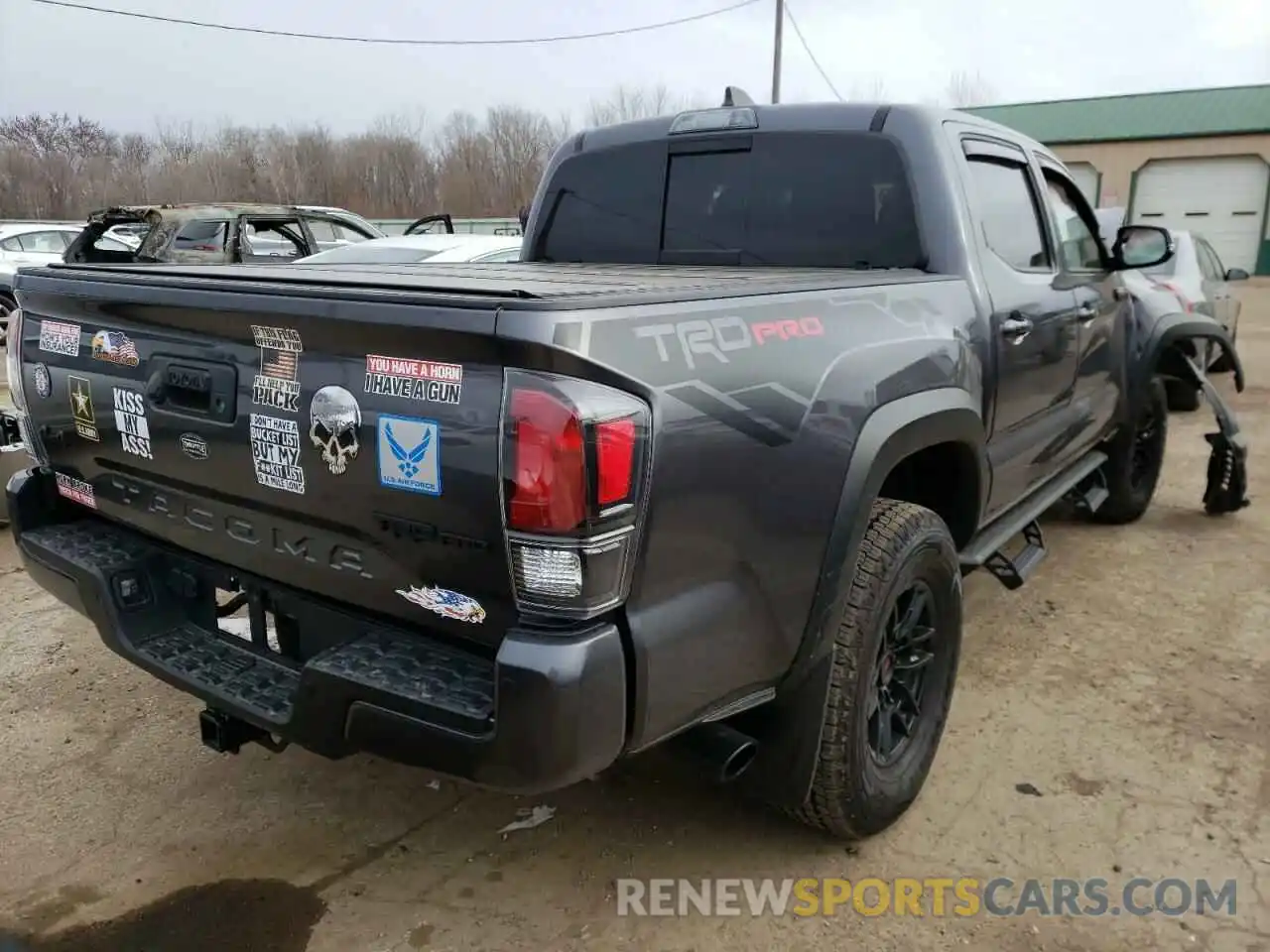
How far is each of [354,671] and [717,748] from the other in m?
0.84

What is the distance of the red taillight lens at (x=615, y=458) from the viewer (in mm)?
1748

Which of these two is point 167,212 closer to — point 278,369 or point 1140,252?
point 1140,252

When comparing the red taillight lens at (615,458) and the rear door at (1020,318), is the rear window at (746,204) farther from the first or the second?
the red taillight lens at (615,458)

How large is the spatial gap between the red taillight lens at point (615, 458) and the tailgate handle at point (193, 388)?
969 millimetres

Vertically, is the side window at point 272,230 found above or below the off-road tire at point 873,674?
above

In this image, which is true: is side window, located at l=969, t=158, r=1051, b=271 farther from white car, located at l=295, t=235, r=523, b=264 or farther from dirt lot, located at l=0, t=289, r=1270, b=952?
white car, located at l=295, t=235, r=523, b=264

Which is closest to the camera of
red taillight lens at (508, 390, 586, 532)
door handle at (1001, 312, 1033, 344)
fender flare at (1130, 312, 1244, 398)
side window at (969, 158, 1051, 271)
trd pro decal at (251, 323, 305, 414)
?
red taillight lens at (508, 390, 586, 532)

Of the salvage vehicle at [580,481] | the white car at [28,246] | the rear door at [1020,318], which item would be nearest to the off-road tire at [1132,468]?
the rear door at [1020,318]

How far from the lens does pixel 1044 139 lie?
35.7 metres

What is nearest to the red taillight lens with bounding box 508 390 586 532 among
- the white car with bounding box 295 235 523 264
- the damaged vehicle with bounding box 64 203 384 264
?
the white car with bounding box 295 235 523 264

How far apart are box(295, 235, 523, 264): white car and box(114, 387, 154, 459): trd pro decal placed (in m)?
6.42

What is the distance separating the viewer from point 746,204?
141 inches

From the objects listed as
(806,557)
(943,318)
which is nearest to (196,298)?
(806,557)

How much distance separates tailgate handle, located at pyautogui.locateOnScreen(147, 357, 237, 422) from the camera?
2230 millimetres
